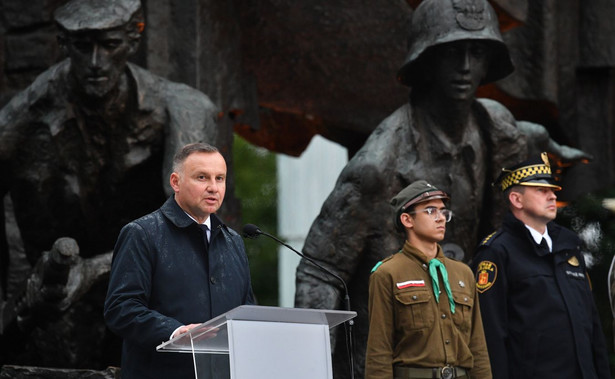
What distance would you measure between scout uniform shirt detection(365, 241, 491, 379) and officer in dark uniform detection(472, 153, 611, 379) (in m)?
0.38

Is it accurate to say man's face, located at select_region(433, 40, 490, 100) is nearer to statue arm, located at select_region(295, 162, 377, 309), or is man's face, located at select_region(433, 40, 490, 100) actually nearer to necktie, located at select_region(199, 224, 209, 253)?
statue arm, located at select_region(295, 162, 377, 309)

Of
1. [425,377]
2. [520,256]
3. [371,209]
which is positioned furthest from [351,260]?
[425,377]

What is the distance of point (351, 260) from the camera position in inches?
291

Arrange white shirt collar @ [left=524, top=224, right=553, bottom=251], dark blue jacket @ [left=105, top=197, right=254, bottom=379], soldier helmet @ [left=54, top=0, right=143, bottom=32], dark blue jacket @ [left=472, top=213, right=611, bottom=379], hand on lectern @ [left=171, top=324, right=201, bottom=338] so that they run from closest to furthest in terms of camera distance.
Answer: hand on lectern @ [left=171, top=324, right=201, bottom=338]
dark blue jacket @ [left=105, top=197, right=254, bottom=379]
dark blue jacket @ [left=472, top=213, right=611, bottom=379]
white shirt collar @ [left=524, top=224, right=553, bottom=251]
soldier helmet @ [left=54, top=0, right=143, bottom=32]

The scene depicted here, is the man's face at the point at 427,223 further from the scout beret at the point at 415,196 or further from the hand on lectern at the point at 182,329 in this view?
Answer: the hand on lectern at the point at 182,329

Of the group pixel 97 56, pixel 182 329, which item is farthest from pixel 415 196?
pixel 97 56

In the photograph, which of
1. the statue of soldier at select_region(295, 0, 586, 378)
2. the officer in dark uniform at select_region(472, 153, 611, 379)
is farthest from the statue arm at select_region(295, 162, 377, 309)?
the officer in dark uniform at select_region(472, 153, 611, 379)

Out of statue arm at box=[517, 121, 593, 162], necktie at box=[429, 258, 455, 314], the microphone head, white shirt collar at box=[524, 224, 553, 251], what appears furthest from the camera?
statue arm at box=[517, 121, 593, 162]

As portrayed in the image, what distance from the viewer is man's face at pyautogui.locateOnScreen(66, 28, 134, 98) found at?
7203mm

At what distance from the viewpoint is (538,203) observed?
21.2 ft

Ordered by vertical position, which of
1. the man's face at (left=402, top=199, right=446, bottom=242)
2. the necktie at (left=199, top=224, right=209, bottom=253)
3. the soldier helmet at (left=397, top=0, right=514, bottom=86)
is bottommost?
the necktie at (left=199, top=224, right=209, bottom=253)

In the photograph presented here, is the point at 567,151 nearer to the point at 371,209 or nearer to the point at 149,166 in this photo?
the point at 371,209

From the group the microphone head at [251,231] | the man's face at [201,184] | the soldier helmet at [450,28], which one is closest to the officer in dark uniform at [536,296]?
the soldier helmet at [450,28]

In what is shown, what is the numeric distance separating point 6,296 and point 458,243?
9.14ft
